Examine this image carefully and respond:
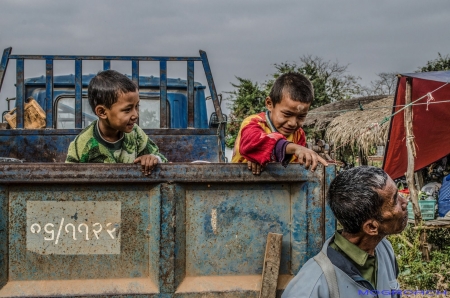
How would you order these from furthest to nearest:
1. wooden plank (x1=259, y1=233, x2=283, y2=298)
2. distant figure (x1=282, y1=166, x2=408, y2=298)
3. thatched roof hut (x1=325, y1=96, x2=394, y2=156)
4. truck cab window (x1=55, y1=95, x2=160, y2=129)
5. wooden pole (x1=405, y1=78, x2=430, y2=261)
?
thatched roof hut (x1=325, y1=96, x2=394, y2=156)
wooden pole (x1=405, y1=78, x2=430, y2=261)
truck cab window (x1=55, y1=95, x2=160, y2=129)
wooden plank (x1=259, y1=233, x2=283, y2=298)
distant figure (x1=282, y1=166, x2=408, y2=298)

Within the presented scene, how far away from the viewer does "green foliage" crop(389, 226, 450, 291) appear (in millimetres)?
5703

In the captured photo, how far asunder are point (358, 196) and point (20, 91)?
3.21m

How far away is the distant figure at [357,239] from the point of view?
194cm

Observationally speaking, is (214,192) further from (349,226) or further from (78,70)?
(78,70)

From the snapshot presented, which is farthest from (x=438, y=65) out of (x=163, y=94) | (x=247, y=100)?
(x=163, y=94)

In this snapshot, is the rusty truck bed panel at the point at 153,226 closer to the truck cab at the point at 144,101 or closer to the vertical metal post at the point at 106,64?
the vertical metal post at the point at 106,64

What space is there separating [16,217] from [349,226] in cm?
131

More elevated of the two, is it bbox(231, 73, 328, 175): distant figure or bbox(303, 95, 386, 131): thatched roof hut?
bbox(303, 95, 386, 131): thatched roof hut

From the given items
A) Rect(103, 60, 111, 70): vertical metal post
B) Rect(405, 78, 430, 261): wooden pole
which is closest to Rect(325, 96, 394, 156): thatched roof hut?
Rect(405, 78, 430, 261): wooden pole

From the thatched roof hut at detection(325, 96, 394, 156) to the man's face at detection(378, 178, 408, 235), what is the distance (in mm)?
8857

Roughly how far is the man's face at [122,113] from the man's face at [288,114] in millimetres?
730

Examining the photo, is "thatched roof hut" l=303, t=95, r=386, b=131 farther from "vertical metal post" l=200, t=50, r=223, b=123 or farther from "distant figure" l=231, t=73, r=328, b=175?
"distant figure" l=231, t=73, r=328, b=175

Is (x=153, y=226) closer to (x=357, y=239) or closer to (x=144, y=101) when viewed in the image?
(x=357, y=239)

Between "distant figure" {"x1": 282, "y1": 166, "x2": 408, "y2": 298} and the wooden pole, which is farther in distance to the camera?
the wooden pole
